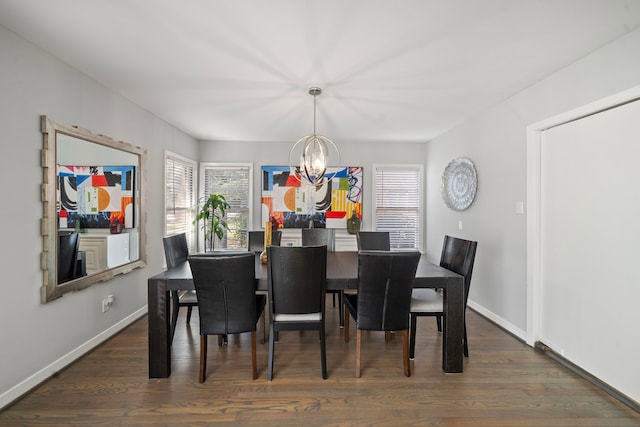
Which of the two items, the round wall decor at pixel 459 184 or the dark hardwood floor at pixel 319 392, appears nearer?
the dark hardwood floor at pixel 319 392

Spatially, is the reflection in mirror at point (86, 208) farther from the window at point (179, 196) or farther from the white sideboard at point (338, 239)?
the white sideboard at point (338, 239)

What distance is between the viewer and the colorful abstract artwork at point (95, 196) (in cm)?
247

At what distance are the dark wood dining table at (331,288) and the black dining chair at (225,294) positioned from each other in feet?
0.49

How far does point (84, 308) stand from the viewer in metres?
2.67

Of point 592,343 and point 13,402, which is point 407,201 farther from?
point 13,402

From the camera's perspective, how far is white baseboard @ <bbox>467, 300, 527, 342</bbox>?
2995 mm

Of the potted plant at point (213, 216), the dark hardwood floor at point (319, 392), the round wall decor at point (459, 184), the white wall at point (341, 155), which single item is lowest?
the dark hardwood floor at point (319, 392)

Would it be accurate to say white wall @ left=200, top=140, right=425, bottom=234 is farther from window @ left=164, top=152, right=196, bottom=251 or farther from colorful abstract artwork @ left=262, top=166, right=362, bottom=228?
window @ left=164, top=152, right=196, bottom=251

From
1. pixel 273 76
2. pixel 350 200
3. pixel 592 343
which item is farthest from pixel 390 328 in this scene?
pixel 350 200

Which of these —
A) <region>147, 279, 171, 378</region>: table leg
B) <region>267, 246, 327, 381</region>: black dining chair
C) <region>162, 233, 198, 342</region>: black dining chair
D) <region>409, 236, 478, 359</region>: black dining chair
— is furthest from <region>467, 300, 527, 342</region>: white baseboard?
<region>147, 279, 171, 378</region>: table leg

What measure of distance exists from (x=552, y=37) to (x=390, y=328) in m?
2.24

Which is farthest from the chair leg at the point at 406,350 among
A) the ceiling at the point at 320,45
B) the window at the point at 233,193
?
the window at the point at 233,193

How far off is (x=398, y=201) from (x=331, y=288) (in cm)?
343

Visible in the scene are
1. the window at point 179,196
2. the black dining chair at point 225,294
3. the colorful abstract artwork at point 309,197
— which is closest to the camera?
the black dining chair at point 225,294
